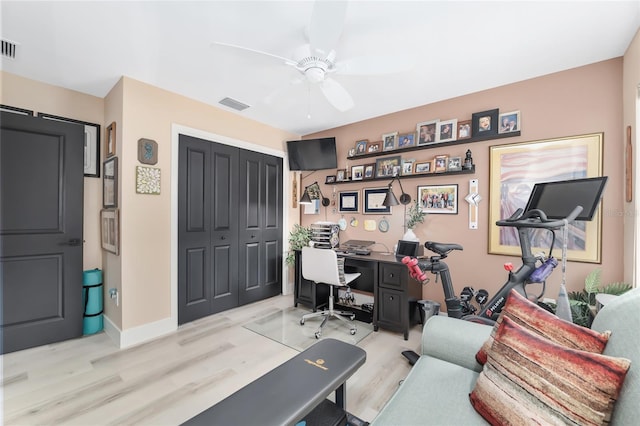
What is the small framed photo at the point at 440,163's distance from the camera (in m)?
2.93

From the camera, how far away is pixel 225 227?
339cm

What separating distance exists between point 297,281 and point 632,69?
Answer: 3620mm

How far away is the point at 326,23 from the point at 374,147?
2139 mm

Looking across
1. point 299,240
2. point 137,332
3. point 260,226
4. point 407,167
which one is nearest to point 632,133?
point 407,167

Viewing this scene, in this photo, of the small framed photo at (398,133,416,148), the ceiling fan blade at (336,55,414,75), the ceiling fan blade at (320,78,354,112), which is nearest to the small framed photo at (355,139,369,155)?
the small framed photo at (398,133,416,148)

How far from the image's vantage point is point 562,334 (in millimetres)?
1025

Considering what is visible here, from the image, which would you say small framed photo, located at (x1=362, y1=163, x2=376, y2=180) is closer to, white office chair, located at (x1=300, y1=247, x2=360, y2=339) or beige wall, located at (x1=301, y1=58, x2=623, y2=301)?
beige wall, located at (x1=301, y1=58, x2=623, y2=301)

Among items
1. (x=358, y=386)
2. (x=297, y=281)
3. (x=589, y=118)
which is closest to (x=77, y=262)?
(x=297, y=281)

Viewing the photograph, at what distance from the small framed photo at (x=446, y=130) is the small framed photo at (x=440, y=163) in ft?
0.62

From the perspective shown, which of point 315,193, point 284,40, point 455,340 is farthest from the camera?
point 315,193

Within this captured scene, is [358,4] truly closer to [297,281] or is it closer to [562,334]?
[562,334]

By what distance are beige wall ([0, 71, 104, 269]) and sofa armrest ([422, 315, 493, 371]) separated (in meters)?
3.39

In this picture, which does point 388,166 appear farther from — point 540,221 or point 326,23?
point 326,23

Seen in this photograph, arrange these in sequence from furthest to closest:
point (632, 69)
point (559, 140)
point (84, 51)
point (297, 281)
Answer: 1. point (297, 281)
2. point (559, 140)
3. point (84, 51)
4. point (632, 69)
